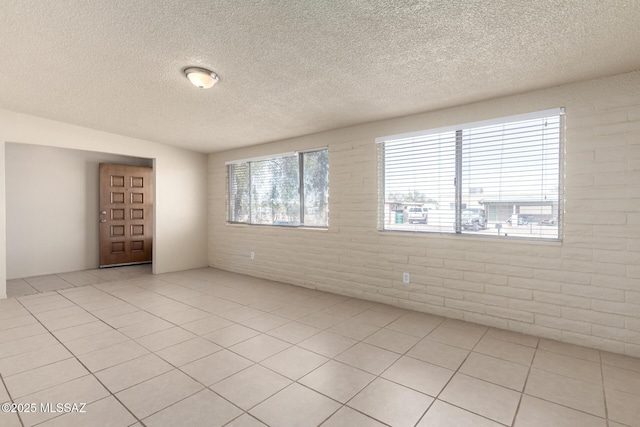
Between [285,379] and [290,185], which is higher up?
[290,185]

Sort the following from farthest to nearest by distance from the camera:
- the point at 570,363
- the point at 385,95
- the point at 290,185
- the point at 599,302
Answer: the point at 290,185
the point at 385,95
the point at 599,302
the point at 570,363

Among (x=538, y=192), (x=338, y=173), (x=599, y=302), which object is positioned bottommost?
(x=599, y=302)

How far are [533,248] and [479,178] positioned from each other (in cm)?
85

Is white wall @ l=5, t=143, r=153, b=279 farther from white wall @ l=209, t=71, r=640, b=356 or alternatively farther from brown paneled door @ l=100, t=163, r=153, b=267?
white wall @ l=209, t=71, r=640, b=356

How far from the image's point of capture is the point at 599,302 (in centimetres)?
275

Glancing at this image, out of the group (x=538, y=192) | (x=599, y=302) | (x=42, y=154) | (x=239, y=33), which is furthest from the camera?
(x=42, y=154)

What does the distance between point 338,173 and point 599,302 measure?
3.07 metres

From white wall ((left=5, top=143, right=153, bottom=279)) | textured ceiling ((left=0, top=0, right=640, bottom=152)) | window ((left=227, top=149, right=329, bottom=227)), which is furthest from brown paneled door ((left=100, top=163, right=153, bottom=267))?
textured ceiling ((left=0, top=0, right=640, bottom=152))

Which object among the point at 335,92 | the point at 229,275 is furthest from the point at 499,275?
the point at 229,275

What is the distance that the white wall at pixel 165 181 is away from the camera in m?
4.23

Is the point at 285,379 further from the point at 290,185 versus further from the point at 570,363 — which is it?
the point at 290,185

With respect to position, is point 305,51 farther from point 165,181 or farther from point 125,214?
point 125,214

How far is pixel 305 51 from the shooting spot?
2.45m

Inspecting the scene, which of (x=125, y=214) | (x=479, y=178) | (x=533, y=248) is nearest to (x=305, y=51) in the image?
(x=479, y=178)
